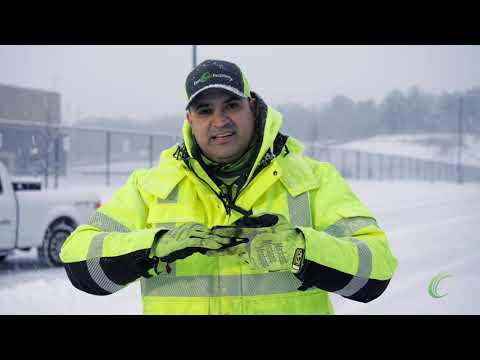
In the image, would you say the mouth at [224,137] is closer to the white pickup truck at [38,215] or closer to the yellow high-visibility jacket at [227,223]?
the yellow high-visibility jacket at [227,223]

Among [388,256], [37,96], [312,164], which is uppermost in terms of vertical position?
[37,96]

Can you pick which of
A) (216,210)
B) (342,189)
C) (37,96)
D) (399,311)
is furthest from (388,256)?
(37,96)

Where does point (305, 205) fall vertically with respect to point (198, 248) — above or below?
above

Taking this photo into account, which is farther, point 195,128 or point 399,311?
point 399,311

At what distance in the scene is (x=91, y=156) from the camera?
570 inches

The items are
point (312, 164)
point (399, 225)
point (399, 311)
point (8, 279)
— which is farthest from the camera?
point (399, 225)

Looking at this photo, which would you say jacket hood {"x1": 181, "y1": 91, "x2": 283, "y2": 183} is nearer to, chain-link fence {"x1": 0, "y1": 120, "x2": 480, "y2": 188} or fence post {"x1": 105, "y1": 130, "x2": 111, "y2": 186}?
chain-link fence {"x1": 0, "y1": 120, "x2": 480, "y2": 188}

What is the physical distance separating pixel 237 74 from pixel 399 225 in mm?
8496

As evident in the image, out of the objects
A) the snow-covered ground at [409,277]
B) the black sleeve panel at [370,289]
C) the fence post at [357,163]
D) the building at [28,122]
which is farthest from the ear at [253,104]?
the fence post at [357,163]

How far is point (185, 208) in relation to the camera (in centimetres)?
232

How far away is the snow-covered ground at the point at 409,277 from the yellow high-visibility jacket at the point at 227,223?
8.03ft

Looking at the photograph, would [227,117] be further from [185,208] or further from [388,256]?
[388,256]

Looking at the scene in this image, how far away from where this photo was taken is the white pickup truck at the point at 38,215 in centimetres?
754

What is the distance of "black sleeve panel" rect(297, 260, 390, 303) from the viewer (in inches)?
80.1
